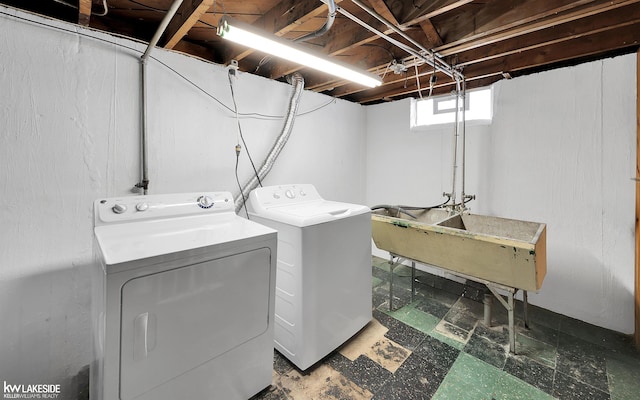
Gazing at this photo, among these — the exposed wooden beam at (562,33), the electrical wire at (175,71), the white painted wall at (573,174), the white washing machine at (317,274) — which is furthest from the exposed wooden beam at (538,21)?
the electrical wire at (175,71)

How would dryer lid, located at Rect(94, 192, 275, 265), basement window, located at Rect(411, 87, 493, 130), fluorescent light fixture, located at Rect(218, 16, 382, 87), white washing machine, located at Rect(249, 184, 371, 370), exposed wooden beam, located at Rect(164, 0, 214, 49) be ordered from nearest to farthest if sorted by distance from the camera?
dryer lid, located at Rect(94, 192, 275, 265), fluorescent light fixture, located at Rect(218, 16, 382, 87), exposed wooden beam, located at Rect(164, 0, 214, 49), white washing machine, located at Rect(249, 184, 371, 370), basement window, located at Rect(411, 87, 493, 130)

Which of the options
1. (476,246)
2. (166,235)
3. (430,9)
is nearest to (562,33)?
(430,9)

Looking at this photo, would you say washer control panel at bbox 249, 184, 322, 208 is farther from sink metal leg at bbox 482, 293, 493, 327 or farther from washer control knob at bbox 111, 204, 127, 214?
sink metal leg at bbox 482, 293, 493, 327

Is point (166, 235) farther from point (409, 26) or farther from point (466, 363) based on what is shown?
point (466, 363)

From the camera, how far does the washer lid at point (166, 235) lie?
114 centimetres

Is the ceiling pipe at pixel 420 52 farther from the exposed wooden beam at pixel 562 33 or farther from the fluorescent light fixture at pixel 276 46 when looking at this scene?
the fluorescent light fixture at pixel 276 46

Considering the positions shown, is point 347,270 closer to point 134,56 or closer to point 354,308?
point 354,308

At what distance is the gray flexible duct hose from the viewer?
2.31 m

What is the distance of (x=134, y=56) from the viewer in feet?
5.82

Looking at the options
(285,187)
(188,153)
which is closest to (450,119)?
(285,187)

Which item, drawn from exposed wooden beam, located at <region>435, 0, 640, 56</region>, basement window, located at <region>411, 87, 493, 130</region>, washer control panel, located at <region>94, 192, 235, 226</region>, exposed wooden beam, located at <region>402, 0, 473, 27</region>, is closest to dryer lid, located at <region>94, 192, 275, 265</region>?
washer control panel, located at <region>94, 192, 235, 226</region>

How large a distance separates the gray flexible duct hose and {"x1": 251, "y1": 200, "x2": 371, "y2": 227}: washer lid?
344 millimetres

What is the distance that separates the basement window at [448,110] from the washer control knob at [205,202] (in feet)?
8.31

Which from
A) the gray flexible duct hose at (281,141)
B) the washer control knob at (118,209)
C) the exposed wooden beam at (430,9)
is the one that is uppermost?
the exposed wooden beam at (430,9)
